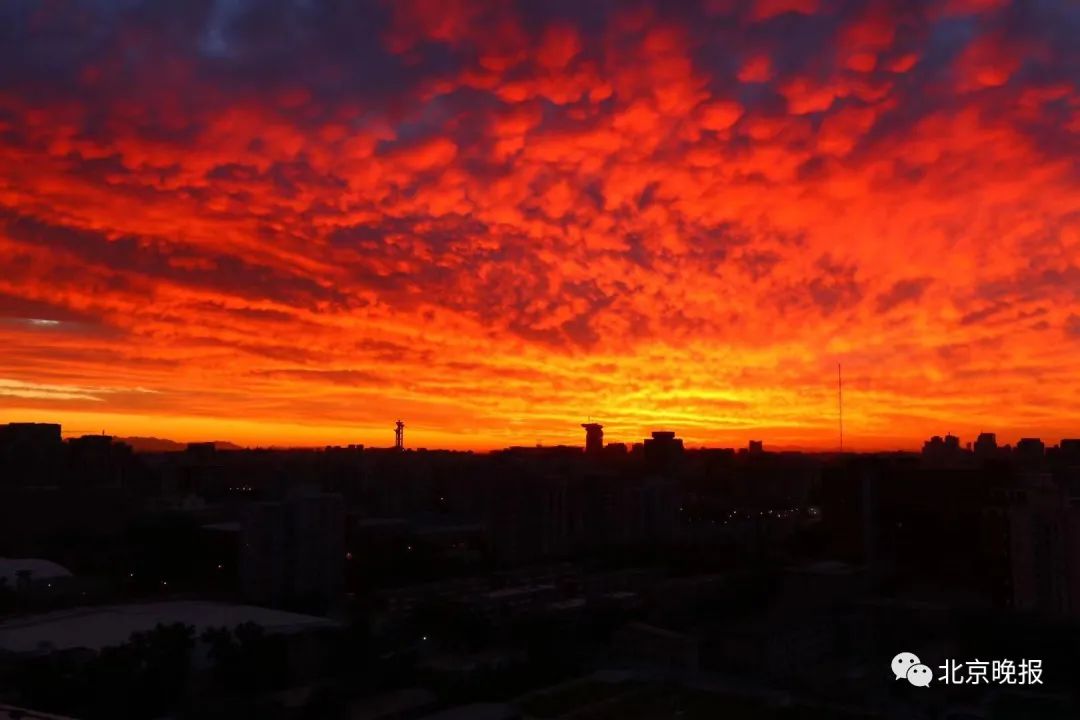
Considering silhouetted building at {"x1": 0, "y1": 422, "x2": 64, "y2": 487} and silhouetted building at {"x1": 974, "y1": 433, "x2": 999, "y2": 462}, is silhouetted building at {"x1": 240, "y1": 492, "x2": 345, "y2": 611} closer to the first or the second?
silhouetted building at {"x1": 0, "y1": 422, "x2": 64, "y2": 487}

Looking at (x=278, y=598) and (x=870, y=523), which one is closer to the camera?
(x=278, y=598)

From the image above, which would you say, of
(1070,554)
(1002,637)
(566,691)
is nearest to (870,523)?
(1070,554)

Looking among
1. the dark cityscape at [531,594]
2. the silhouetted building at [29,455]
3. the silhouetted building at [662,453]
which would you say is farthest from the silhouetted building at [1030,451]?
the silhouetted building at [29,455]

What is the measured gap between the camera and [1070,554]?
20031 millimetres

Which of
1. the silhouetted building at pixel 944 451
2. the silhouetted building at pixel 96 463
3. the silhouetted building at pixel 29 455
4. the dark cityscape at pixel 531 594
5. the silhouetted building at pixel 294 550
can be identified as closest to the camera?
the dark cityscape at pixel 531 594

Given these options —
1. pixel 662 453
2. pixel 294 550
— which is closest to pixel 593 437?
pixel 662 453

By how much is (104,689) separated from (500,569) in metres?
16.9

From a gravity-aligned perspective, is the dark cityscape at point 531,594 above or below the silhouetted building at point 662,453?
below

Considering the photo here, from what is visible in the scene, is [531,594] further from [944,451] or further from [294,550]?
[944,451]

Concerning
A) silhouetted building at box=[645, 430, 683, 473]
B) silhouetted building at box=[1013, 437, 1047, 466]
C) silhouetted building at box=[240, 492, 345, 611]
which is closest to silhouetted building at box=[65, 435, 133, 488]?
silhouetted building at box=[240, 492, 345, 611]

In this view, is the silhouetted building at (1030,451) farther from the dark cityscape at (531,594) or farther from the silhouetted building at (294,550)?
the silhouetted building at (294,550)

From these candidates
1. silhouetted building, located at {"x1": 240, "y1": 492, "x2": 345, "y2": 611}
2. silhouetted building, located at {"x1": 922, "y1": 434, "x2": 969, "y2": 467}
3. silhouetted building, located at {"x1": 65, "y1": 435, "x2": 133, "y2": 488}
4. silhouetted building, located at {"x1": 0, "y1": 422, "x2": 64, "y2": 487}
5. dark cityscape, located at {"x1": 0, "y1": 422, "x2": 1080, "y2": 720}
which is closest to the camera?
dark cityscape, located at {"x1": 0, "y1": 422, "x2": 1080, "y2": 720}

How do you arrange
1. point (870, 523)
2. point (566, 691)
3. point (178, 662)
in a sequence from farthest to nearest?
1. point (870, 523)
2. point (566, 691)
3. point (178, 662)

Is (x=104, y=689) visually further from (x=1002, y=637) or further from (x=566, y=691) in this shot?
(x=1002, y=637)
